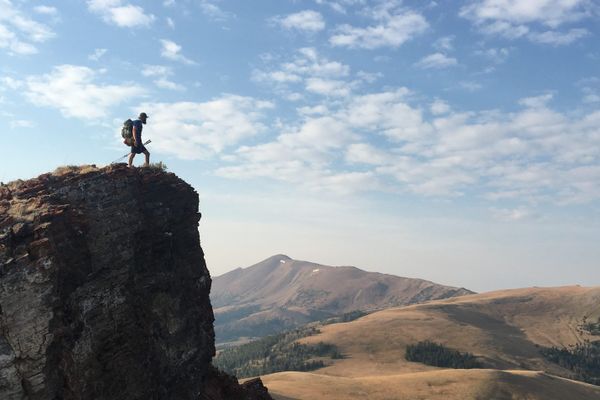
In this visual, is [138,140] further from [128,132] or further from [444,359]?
[444,359]

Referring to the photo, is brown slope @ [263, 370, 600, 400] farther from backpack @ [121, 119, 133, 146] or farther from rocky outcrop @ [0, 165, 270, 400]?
backpack @ [121, 119, 133, 146]

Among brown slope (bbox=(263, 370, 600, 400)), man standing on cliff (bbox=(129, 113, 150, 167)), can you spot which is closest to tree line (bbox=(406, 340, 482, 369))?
brown slope (bbox=(263, 370, 600, 400))

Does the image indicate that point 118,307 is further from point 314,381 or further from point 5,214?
point 314,381

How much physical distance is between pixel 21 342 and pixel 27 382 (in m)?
1.34

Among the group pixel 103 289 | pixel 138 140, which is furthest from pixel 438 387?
pixel 103 289

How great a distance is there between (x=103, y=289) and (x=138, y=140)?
9.30 metres

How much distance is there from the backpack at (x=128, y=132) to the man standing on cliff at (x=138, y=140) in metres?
0.24

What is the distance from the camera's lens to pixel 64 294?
58.5ft

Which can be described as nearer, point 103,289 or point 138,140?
point 103,289

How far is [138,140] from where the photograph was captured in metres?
25.8

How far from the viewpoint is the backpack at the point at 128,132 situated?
2595 cm

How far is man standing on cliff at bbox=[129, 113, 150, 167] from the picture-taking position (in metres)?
25.8

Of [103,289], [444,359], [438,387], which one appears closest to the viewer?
[103,289]

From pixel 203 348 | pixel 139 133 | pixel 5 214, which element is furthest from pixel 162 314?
pixel 139 133
